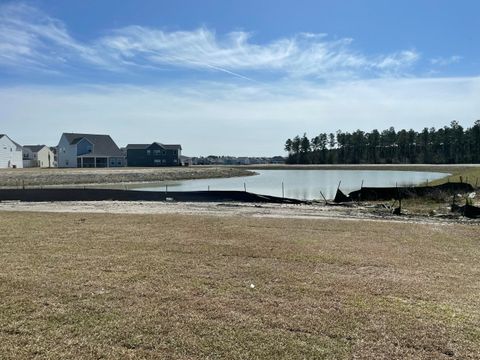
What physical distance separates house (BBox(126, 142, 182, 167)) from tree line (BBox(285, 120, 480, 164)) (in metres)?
48.4

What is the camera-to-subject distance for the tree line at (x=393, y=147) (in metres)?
113

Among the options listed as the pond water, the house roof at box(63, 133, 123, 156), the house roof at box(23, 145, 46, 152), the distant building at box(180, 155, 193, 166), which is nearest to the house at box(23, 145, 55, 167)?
the house roof at box(23, 145, 46, 152)

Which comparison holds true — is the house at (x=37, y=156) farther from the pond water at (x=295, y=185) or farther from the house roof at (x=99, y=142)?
the pond water at (x=295, y=185)

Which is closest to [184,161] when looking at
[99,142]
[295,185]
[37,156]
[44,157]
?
[44,157]

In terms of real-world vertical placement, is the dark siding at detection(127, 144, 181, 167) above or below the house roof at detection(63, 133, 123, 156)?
below

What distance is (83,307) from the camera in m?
5.12

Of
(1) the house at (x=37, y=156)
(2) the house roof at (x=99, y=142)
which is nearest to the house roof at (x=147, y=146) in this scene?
(2) the house roof at (x=99, y=142)

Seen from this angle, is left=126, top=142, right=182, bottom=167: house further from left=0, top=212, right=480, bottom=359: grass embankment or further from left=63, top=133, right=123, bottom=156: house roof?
left=0, top=212, right=480, bottom=359: grass embankment

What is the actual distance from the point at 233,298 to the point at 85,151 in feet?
263

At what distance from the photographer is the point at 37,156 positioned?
93.3 meters

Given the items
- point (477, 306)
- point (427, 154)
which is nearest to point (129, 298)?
point (477, 306)

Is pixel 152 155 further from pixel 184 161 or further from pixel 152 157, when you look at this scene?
pixel 184 161

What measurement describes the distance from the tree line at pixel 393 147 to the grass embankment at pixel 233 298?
114 m

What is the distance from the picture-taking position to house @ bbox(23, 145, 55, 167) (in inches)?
3547
